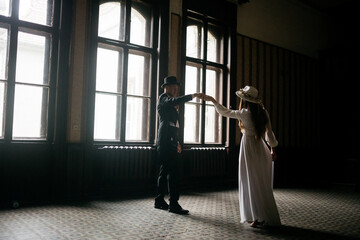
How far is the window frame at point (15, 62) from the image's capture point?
13.5 ft

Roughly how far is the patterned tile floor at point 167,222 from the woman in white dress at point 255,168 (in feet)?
0.50

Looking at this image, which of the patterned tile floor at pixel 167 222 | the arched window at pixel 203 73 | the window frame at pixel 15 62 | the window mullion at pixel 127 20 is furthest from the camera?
the arched window at pixel 203 73

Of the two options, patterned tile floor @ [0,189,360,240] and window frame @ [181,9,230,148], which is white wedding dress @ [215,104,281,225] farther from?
window frame @ [181,9,230,148]

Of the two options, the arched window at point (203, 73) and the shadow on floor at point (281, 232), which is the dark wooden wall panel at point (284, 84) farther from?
the shadow on floor at point (281, 232)

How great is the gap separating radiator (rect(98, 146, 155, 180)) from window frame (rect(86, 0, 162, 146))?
15cm

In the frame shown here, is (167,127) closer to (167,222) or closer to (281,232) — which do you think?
(167,222)

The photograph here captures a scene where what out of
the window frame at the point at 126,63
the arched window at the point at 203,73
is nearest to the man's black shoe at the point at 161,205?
the window frame at the point at 126,63

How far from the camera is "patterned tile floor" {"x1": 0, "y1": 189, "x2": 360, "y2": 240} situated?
2893 mm

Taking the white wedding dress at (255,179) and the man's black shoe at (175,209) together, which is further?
the man's black shoe at (175,209)

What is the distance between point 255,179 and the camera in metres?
3.28

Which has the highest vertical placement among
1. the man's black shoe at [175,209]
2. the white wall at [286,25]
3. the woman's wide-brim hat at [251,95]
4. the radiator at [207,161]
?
the white wall at [286,25]

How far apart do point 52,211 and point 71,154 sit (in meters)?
0.98

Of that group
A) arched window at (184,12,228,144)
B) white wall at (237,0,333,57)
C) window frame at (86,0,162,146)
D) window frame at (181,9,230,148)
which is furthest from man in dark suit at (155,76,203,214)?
white wall at (237,0,333,57)

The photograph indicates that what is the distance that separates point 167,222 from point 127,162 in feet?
6.07
